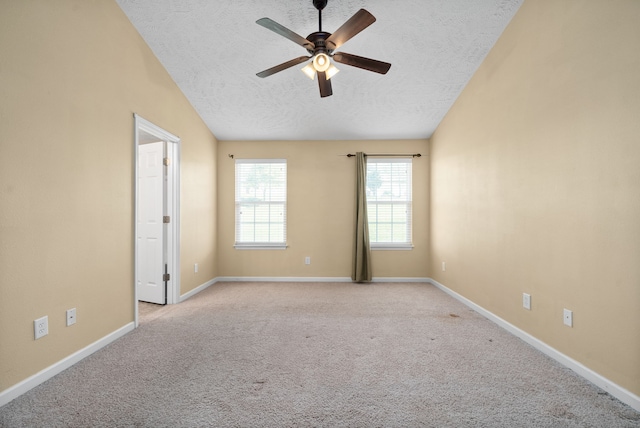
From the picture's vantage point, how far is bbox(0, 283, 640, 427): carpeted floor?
58.8 inches

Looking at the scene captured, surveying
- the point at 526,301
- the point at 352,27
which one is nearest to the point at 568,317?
the point at 526,301

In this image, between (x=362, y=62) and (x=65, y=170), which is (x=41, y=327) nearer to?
(x=65, y=170)

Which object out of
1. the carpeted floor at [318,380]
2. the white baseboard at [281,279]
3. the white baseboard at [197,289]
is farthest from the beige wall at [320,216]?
the carpeted floor at [318,380]

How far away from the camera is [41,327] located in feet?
6.14

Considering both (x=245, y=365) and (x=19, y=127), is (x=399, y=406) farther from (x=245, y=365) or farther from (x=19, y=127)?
(x=19, y=127)

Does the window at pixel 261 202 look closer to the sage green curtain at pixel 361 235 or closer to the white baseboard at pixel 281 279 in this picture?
the white baseboard at pixel 281 279

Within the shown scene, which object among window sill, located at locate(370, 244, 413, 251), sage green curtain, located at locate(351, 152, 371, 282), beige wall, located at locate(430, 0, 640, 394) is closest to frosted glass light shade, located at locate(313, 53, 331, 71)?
beige wall, located at locate(430, 0, 640, 394)

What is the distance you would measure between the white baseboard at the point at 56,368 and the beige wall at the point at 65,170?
36 millimetres

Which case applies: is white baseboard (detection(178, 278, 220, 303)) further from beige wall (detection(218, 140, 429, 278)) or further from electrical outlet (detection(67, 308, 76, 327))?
electrical outlet (detection(67, 308, 76, 327))

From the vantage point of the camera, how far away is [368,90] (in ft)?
11.9

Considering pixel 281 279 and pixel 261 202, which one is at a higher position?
pixel 261 202

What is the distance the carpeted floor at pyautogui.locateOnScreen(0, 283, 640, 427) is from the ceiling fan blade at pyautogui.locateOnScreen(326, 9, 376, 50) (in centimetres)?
235

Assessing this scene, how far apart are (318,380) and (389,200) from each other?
135 inches

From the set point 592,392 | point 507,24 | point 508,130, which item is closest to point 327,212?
point 508,130
